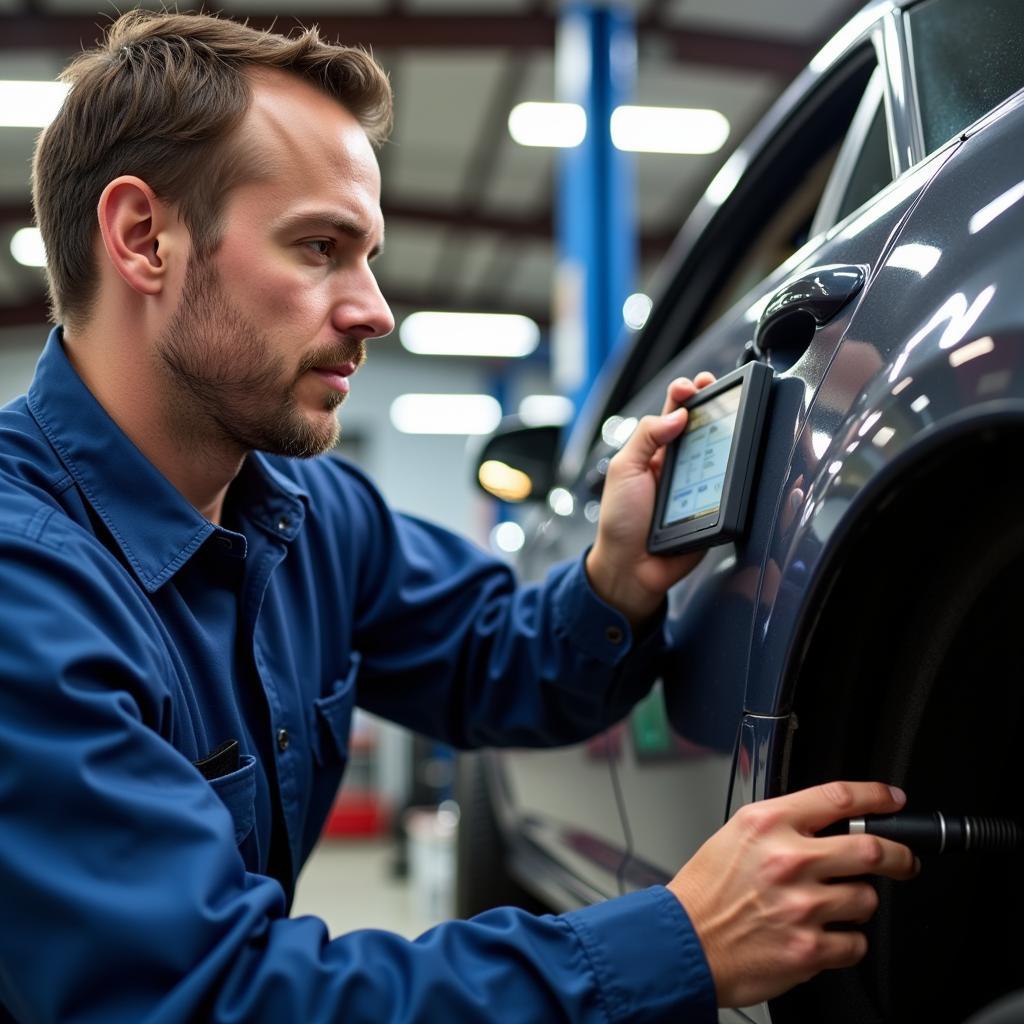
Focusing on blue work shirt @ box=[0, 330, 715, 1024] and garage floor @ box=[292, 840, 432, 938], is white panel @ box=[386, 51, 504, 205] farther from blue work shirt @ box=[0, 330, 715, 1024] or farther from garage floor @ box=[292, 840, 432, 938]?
blue work shirt @ box=[0, 330, 715, 1024]

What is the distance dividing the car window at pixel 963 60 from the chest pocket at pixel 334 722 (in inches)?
34.3

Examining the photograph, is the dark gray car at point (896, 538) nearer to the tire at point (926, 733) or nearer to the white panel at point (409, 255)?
the tire at point (926, 733)

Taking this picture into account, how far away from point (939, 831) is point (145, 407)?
87 centimetres

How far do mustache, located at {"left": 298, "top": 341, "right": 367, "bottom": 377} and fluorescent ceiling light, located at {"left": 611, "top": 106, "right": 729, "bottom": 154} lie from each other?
592cm

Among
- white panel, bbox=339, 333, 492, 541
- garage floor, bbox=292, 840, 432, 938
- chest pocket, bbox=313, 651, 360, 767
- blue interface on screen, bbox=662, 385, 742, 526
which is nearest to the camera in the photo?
blue interface on screen, bbox=662, 385, 742, 526

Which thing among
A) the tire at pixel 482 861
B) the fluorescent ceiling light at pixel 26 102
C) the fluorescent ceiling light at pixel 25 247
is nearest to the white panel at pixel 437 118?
the fluorescent ceiling light at pixel 26 102

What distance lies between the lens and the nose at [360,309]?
1.21m

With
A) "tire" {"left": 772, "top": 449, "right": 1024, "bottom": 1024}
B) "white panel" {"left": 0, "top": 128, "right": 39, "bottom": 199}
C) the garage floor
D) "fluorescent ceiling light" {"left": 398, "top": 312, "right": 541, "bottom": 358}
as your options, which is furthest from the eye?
"fluorescent ceiling light" {"left": 398, "top": 312, "right": 541, "bottom": 358}

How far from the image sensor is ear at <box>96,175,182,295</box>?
120 centimetres

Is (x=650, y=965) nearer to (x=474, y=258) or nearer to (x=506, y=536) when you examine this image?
(x=506, y=536)

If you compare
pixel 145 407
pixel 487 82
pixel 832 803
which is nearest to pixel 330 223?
pixel 145 407

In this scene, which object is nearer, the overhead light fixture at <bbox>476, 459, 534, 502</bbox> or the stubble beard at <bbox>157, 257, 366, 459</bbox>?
the stubble beard at <bbox>157, 257, 366, 459</bbox>

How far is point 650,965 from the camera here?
32.8 inches

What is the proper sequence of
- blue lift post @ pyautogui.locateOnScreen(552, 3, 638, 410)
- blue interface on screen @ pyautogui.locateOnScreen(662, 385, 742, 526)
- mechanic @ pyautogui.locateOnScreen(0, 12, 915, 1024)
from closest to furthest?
mechanic @ pyautogui.locateOnScreen(0, 12, 915, 1024), blue interface on screen @ pyautogui.locateOnScreen(662, 385, 742, 526), blue lift post @ pyautogui.locateOnScreen(552, 3, 638, 410)
